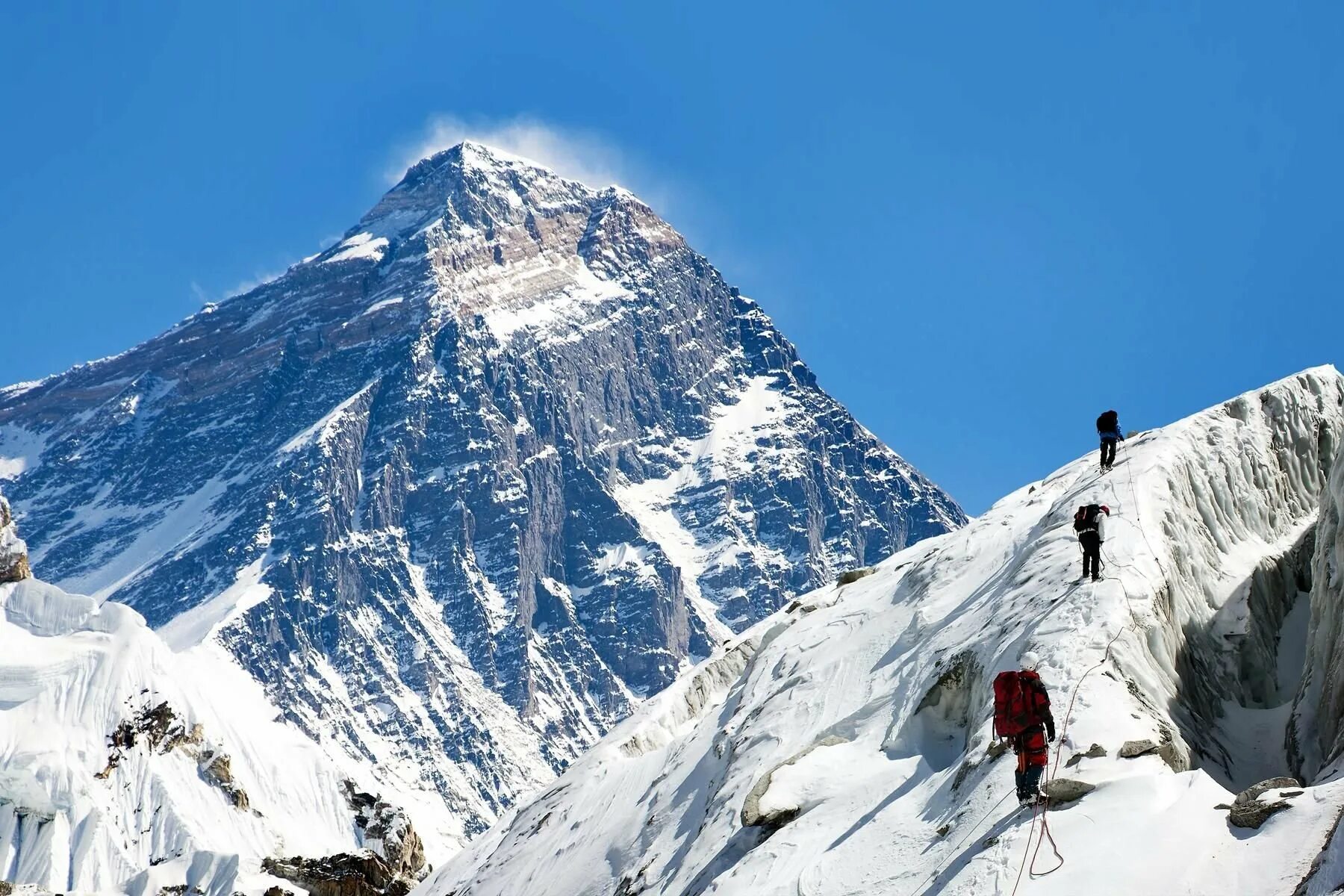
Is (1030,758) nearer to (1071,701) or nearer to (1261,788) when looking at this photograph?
(1261,788)

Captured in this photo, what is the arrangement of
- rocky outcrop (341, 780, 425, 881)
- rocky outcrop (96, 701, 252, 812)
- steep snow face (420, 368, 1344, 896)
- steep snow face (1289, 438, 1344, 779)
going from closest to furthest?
steep snow face (420, 368, 1344, 896)
steep snow face (1289, 438, 1344, 779)
rocky outcrop (341, 780, 425, 881)
rocky outcrop (96, 701, 252, 812)

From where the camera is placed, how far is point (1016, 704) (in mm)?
23469

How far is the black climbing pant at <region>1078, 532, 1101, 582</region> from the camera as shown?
31.3 m

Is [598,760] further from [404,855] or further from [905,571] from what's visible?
[404,855]

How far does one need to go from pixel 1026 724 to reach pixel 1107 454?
59.1 feet

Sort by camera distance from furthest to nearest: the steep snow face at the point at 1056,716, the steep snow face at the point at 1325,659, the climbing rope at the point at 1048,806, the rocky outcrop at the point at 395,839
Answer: the rocky outcrop at the point at 395,839 → the steep snow face at the point at 1325,659 → the steep snow face at the point at 1056,716 → the climbing rope at the point at 1048,806

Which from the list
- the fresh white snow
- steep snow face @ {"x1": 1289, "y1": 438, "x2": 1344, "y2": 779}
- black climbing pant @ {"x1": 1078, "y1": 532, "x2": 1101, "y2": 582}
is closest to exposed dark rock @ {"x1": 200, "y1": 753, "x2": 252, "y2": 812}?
the fresh white snow

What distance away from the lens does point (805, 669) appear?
43.2m

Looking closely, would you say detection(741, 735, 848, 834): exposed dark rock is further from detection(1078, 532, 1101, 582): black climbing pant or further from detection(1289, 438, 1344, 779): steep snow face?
detection(1289, 438, 1344, 779): steep snow face

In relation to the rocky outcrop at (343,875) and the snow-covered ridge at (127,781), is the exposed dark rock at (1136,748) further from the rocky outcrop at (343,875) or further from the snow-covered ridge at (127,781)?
the snow-covered ridge at (127,781)

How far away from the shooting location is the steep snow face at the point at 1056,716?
2273 centimetres

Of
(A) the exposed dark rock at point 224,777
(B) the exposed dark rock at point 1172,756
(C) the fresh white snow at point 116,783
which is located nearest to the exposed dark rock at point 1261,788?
(B) the exposed dark rock at point 1172,756

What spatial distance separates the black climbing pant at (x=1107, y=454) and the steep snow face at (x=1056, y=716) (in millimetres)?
447

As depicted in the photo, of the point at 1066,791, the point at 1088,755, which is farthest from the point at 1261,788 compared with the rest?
the point at 1088,755
